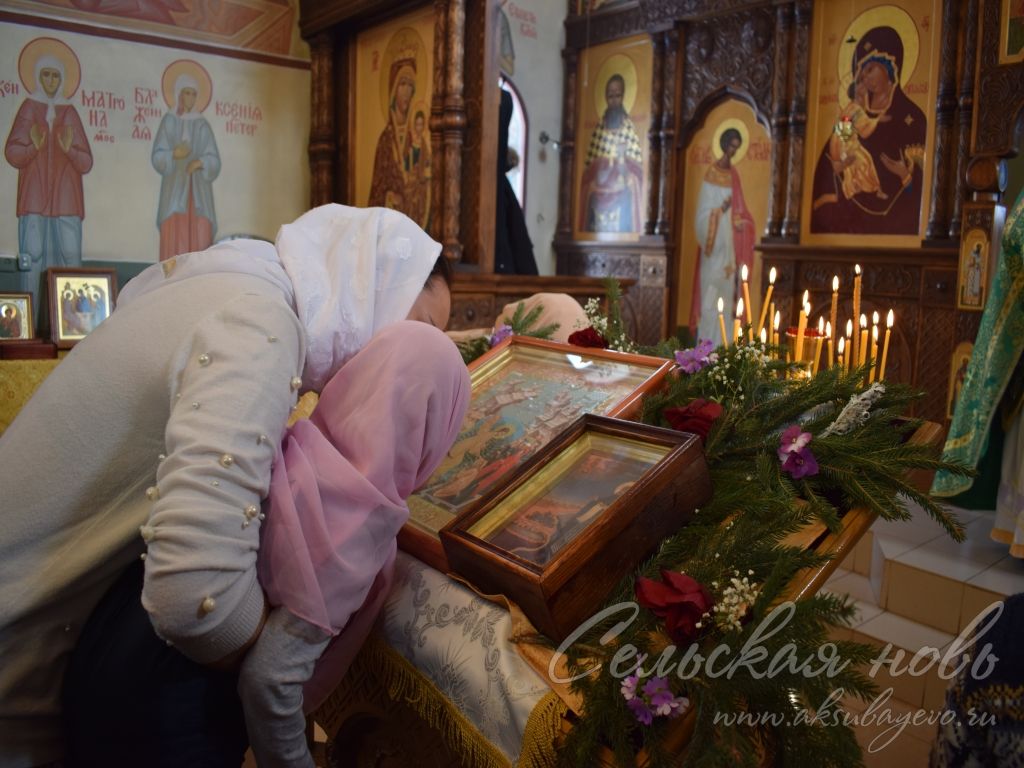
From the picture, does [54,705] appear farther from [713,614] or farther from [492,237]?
[492,237]

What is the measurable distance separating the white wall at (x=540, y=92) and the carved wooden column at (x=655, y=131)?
1.23 m

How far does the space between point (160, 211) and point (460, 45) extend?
7.55 feet

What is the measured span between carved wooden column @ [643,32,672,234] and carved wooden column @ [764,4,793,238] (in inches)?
51.1

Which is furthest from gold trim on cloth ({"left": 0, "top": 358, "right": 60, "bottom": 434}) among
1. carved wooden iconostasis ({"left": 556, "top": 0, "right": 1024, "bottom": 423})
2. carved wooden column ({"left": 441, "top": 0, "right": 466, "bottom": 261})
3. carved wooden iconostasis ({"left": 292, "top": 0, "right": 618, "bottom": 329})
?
carved wooden iconostasis ({"left": 556, "top": 0, "right": 1024, "bottom": 423})

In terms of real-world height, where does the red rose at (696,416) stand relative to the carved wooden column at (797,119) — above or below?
below

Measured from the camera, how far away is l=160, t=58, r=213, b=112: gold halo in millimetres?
5371

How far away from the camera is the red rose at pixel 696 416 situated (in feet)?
5.03

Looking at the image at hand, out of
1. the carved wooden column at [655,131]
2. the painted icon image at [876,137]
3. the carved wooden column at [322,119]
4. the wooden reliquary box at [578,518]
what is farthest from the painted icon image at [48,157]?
the painted icon image at [876,137]

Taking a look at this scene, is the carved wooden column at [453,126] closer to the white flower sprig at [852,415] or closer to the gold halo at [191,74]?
the gold halo at [191,74]

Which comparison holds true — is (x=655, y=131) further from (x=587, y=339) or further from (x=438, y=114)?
(x=587, y=339)

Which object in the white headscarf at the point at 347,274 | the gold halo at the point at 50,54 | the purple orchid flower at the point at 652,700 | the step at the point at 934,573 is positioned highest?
the gold halo at the point at 50,54

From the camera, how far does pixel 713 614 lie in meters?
1.18

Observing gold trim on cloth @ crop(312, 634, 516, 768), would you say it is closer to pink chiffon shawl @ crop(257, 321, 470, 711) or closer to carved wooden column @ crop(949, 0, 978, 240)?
pink chiffon shawl @ crop(257, 321, 470, 711)

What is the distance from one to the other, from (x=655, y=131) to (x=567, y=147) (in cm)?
119
